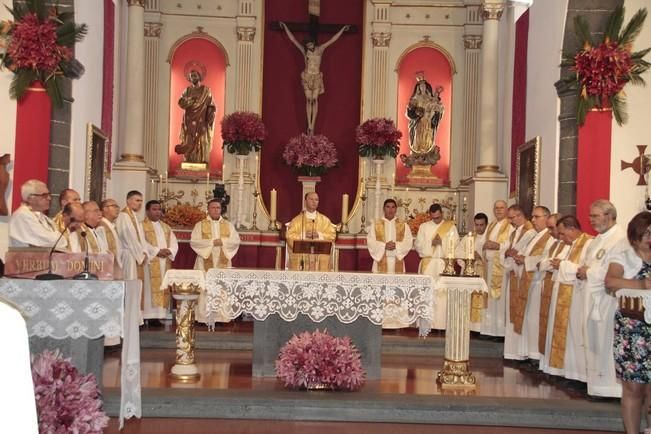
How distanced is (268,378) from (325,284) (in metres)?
1.10

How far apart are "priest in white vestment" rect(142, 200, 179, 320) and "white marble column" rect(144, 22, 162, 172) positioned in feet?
9.23

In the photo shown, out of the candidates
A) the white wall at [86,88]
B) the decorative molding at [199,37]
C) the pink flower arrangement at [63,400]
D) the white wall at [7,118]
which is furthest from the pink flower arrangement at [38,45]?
the decorative molding at [199,37]

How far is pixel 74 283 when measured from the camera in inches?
Result: 212

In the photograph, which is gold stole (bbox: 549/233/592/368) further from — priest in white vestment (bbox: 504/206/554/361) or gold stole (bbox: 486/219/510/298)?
A: gold stole (bbox: 486/219/510/298)

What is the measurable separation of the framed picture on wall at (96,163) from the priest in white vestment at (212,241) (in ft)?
4.53

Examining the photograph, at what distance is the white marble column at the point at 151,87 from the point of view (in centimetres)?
1369

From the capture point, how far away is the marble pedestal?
8.09 metres

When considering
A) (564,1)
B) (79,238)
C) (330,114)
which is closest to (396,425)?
(79,238)

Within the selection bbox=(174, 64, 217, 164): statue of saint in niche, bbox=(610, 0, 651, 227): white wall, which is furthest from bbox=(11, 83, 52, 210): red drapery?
bbox=(610, 0, 651, 227): white wall

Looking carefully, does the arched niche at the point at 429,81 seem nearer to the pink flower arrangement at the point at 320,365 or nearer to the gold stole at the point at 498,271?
the gold stole at the point at 498,271

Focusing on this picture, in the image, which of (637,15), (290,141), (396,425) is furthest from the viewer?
(290,141)

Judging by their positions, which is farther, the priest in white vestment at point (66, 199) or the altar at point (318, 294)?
the priest in white vestment at point (66, 199)

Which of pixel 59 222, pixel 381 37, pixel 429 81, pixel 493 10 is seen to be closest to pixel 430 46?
pixel 429 81

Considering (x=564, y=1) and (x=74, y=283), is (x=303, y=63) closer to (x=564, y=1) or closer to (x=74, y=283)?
(x=564, y=1)
